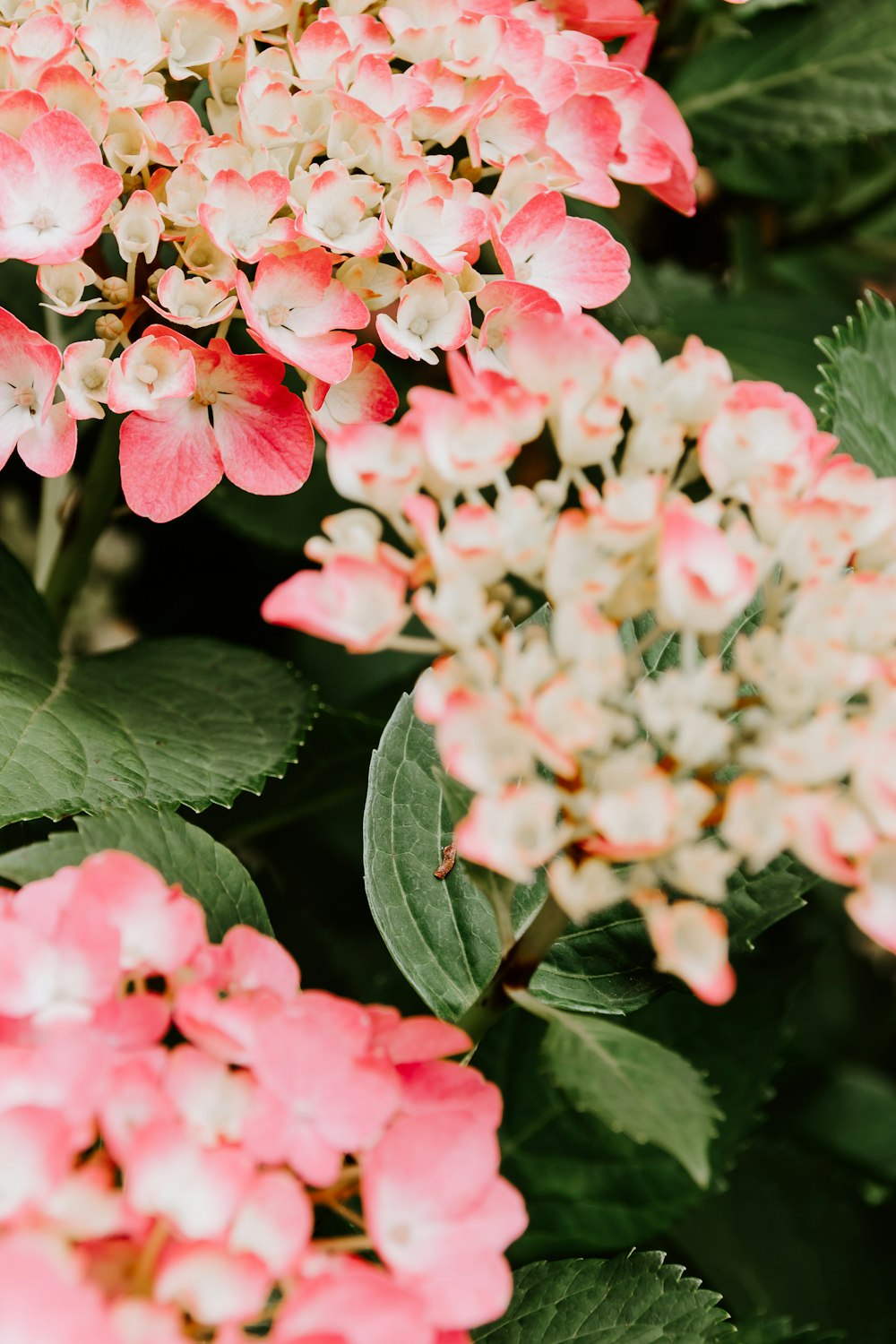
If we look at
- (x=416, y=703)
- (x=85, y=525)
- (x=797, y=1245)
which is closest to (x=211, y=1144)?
(x=416, y=703)

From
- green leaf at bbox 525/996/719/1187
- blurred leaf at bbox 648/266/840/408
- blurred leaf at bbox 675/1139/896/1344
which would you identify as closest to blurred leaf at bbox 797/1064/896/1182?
blurred leaf at bbox 675/1139/896/1344

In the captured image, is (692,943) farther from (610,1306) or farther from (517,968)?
(610,1306)

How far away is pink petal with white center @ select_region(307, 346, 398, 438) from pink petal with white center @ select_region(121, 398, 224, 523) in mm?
43

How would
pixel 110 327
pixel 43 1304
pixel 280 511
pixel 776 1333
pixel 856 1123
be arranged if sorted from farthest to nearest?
pixel 856 1123 → pixel 280 511 → pixel 776 1333 → pixel 110 327 → pixel 43 1304

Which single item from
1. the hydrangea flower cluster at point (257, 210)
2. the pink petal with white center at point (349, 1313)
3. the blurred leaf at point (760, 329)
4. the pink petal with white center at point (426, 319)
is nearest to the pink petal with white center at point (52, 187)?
the hydrangea flower cluster at point (257, 210)

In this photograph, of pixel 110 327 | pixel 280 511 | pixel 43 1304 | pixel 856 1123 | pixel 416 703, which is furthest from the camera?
pixel 856 1123

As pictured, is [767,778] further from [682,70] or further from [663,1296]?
[682,70]

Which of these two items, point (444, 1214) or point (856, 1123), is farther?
point (856, 1123)

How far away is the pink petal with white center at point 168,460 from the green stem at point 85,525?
0.11m

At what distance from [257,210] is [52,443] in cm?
11

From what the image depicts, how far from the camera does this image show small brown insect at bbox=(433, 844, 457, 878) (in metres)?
0.49

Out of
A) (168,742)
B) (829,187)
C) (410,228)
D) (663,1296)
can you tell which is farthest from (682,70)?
(663,1296)

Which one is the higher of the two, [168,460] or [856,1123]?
[168,460]

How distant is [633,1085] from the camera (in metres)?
Result: 0.37
